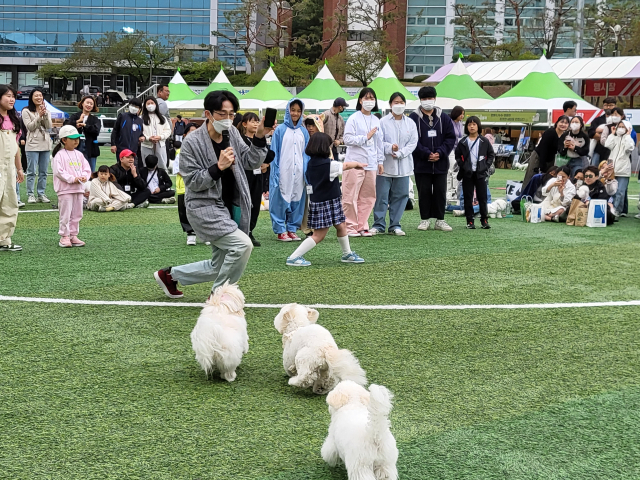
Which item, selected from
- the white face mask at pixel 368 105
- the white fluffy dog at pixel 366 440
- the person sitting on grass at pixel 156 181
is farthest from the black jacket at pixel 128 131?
the white fluffy dog at pixel 366 440

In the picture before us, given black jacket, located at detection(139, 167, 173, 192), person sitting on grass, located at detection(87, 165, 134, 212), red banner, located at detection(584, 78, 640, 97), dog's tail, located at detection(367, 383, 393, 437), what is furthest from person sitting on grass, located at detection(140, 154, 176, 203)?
red banner, located at detection(584, 78, 640, 97)

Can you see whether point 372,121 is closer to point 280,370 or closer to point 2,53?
point 280,370

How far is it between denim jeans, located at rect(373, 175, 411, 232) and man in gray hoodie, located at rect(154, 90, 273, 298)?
18.4ft

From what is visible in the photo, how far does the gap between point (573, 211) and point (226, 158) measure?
913 centimetres

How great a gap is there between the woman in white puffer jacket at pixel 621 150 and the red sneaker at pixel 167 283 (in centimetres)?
949

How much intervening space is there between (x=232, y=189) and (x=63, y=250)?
171 inches

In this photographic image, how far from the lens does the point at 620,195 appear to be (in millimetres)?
13914

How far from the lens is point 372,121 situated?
35.9ft

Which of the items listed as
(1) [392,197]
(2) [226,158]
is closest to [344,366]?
(2) [226,158]

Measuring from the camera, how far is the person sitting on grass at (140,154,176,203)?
14594mm

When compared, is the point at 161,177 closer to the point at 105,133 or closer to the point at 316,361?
the point at 316,361

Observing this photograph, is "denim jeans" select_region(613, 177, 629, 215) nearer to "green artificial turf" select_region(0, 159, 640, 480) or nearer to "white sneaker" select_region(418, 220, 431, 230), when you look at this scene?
"white sneaker" select_region(418, 220, 431, 230)

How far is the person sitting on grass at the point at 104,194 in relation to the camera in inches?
540

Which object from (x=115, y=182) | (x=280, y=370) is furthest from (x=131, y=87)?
(x=280, y=370)
